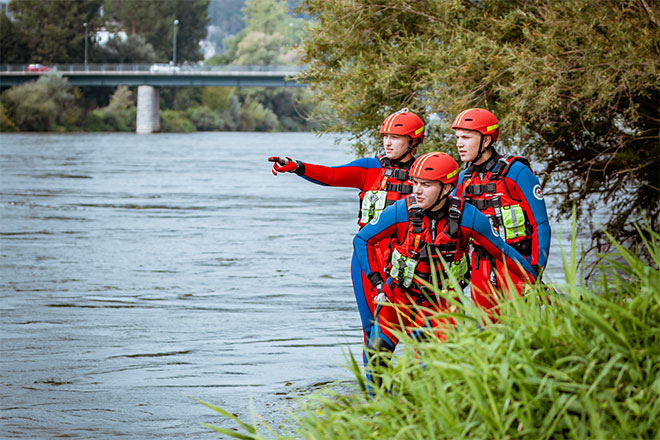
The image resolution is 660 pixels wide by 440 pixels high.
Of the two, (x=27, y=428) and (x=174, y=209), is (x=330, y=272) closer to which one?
(x=27, y=428)

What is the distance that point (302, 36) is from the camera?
18.4m

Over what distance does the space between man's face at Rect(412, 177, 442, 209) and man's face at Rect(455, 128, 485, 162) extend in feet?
2.80

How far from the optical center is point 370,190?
8.19 metres

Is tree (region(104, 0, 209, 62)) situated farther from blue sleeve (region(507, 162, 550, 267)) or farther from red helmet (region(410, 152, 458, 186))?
red helmet (region(410, 152, 458, 186))

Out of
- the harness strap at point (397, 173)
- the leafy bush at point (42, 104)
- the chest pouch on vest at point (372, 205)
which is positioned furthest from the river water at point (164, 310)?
the leafy bush at point (42, 104)

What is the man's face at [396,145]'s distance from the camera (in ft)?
26.2

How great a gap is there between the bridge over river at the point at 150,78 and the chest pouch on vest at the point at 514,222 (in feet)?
304

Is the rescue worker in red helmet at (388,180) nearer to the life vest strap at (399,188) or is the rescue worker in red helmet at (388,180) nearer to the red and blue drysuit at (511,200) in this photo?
the life vest strap at (399,188)

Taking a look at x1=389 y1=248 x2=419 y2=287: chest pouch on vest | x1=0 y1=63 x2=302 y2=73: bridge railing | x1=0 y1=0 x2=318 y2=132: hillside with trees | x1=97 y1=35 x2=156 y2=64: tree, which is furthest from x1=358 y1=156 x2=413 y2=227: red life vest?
x1=97 y1=35 x2=156 y2=64: tree

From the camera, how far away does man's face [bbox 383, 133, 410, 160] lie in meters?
7.98

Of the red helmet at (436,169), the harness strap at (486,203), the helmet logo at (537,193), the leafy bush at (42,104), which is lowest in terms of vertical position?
the leafy bush at (42,104)

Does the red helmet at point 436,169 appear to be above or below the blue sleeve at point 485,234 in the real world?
above

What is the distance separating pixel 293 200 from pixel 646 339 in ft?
104

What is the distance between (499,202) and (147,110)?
9840cm
